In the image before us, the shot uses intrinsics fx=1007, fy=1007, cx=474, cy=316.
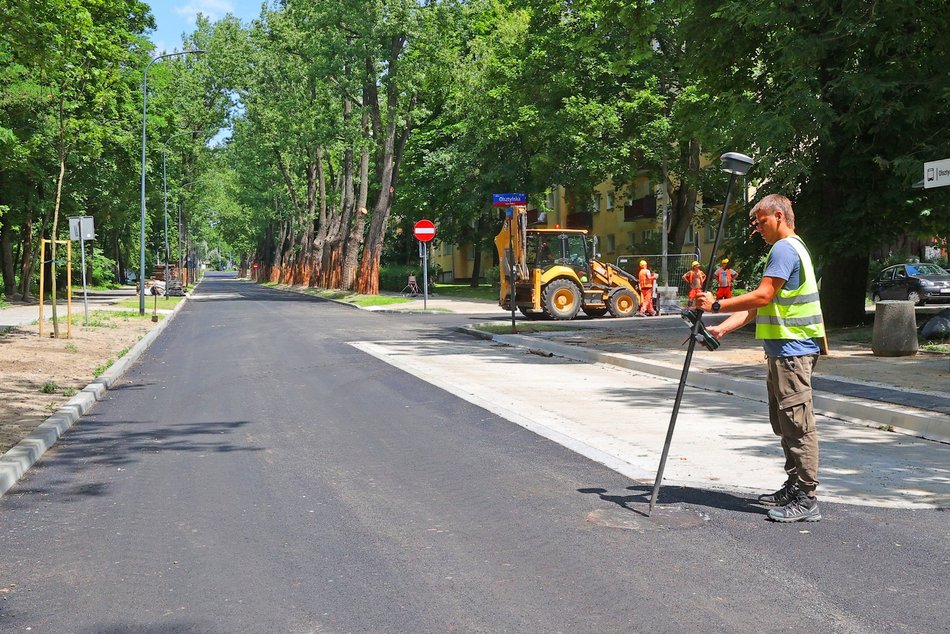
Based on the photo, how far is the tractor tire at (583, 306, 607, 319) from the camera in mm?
28858

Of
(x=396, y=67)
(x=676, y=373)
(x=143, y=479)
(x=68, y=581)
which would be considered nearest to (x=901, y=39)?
(x=676, y=373)

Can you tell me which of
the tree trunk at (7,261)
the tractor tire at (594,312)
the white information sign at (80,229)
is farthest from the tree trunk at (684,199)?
the tree trunk at (7,261)

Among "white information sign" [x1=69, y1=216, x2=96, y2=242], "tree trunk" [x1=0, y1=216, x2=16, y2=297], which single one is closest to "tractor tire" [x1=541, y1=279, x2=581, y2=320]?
"white information sign" [x1=69, y1=216, x2=96, y2=242]

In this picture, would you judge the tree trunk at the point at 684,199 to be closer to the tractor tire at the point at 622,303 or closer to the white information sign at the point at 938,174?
the tractor tire at the point at 622,303

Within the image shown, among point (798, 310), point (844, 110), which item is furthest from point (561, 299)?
point (798, 310)

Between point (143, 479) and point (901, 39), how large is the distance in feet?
52.1

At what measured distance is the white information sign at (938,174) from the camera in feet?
36.4

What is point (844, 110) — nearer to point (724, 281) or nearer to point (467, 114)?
point (724, 281)

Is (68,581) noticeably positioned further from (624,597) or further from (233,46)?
(233,46)

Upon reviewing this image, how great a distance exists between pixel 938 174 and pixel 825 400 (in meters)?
2.88

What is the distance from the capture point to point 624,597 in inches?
177

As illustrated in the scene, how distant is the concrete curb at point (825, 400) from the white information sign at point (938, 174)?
8.64 ft

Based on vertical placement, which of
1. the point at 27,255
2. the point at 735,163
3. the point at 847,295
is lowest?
the point at 847,295

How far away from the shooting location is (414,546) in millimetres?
5383
